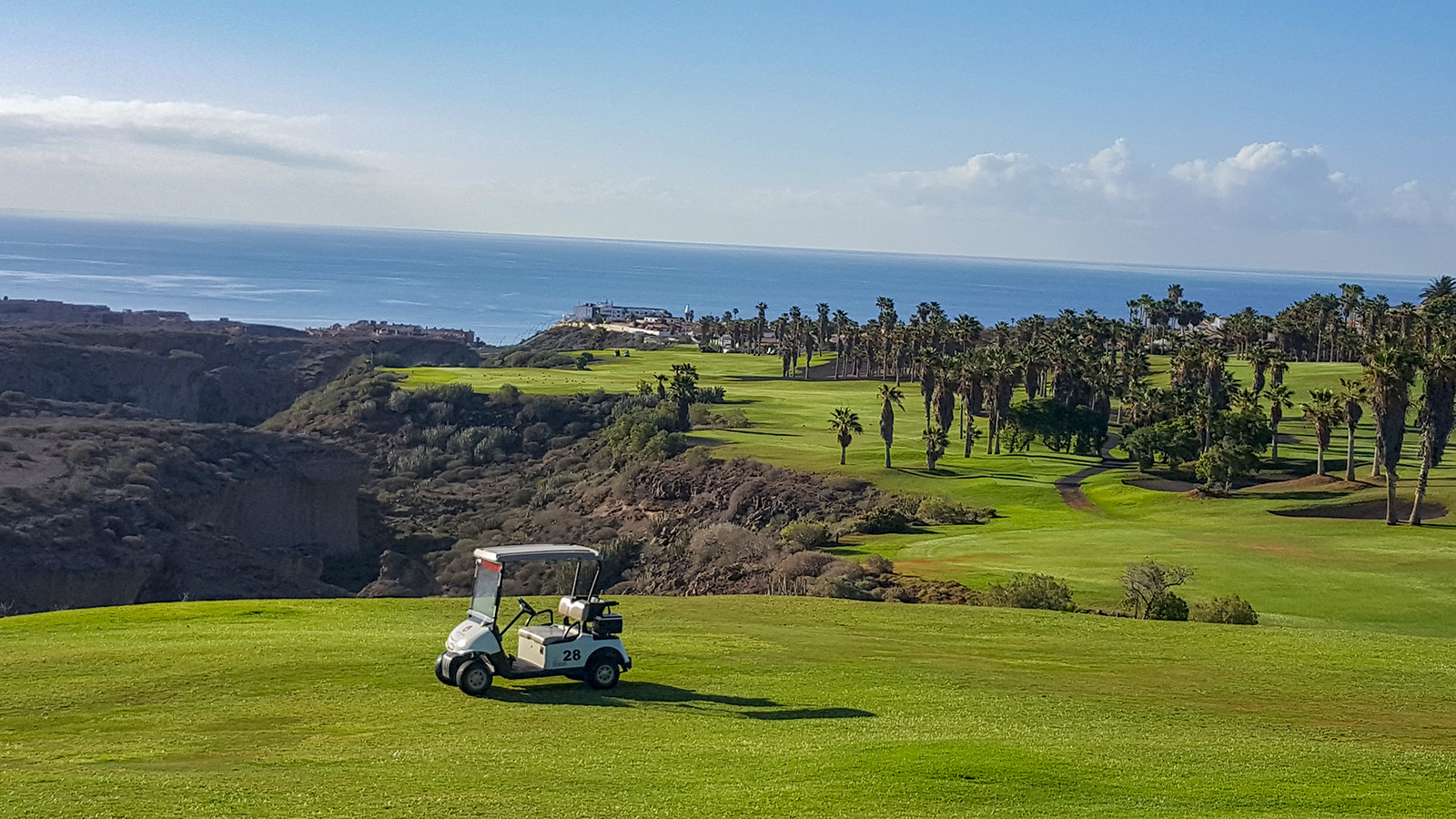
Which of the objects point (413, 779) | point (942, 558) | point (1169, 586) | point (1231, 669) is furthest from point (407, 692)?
point (942, 558)

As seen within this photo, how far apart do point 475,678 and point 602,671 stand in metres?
1.95

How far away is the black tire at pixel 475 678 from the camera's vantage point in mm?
18828

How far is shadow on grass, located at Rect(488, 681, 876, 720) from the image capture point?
1866cm

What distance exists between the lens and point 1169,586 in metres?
40.6

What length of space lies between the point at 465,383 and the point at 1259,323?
3193 inches

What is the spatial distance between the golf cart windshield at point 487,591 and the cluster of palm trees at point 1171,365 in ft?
174

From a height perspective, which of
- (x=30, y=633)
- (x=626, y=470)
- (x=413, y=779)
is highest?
(x=413, y=779)

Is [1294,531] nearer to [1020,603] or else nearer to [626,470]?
[1020,603]

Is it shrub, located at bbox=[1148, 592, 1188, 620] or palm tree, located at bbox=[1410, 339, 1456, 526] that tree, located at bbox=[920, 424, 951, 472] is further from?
shrub, located at bbox=[1148, 592, 1188, 620]

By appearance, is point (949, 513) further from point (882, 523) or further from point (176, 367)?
point (176, 367)

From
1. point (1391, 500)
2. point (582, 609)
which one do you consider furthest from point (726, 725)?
point (1391, 500)

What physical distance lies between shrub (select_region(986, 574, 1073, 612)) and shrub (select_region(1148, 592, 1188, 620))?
224 centimetres

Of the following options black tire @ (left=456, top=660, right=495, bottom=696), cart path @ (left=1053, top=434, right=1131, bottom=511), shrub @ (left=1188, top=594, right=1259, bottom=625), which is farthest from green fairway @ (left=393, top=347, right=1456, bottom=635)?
black tire @ (left=456, top=660, right=495, bottom=696)

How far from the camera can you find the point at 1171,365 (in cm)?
10969
